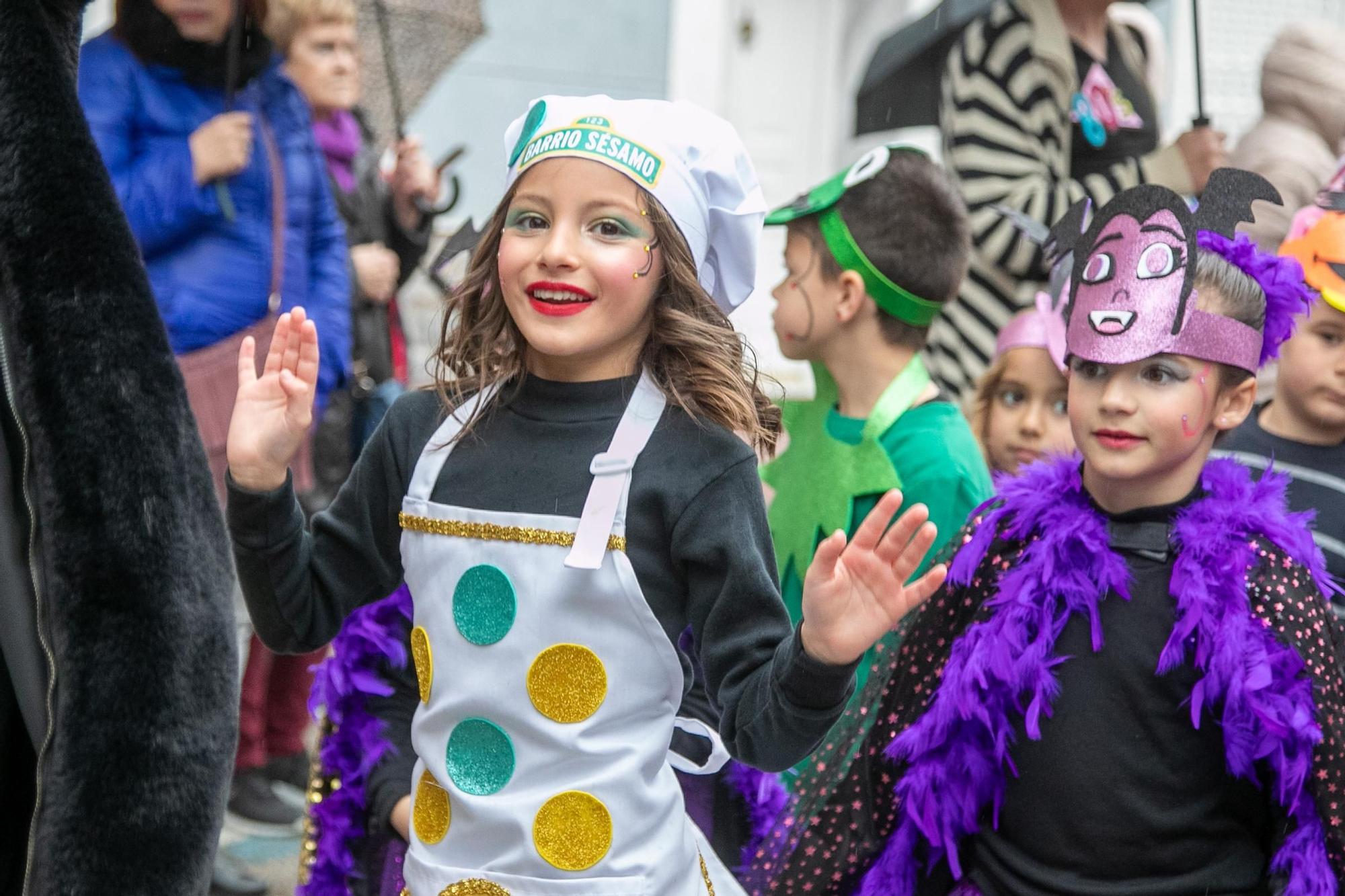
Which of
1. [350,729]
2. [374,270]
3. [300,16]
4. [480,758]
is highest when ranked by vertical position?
[300,16]

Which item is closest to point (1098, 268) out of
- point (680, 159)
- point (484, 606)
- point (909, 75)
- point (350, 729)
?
point (680, 159)

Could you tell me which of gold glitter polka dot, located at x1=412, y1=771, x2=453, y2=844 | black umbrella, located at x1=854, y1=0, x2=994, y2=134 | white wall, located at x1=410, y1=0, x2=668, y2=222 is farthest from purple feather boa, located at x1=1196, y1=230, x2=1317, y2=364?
white wall, located at x1=410, y1=0, x2=668, y2=222

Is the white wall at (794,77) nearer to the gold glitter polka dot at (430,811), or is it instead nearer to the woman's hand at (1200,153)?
the woman's hand at (1200,153)

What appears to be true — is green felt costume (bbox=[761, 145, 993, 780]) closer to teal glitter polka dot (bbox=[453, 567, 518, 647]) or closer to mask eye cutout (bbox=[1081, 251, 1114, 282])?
mask eye cutout (bbox=[1081, 251, 1114, 282])

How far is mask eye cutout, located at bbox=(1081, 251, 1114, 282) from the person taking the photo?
7.52ft

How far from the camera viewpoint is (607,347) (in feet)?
6.44

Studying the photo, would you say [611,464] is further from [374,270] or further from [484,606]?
[374,270]

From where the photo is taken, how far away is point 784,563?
10.3 ft

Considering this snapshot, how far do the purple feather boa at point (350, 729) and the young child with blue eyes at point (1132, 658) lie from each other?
619 mm

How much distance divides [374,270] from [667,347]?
234cm

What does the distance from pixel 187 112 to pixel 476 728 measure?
6.52ft

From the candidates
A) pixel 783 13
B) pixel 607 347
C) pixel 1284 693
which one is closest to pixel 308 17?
pixel 607 347

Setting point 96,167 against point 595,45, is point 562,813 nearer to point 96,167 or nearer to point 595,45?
point 96,167

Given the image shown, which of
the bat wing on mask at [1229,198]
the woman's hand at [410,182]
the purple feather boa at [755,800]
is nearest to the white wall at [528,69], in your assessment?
the woman's hand at [410,182]
